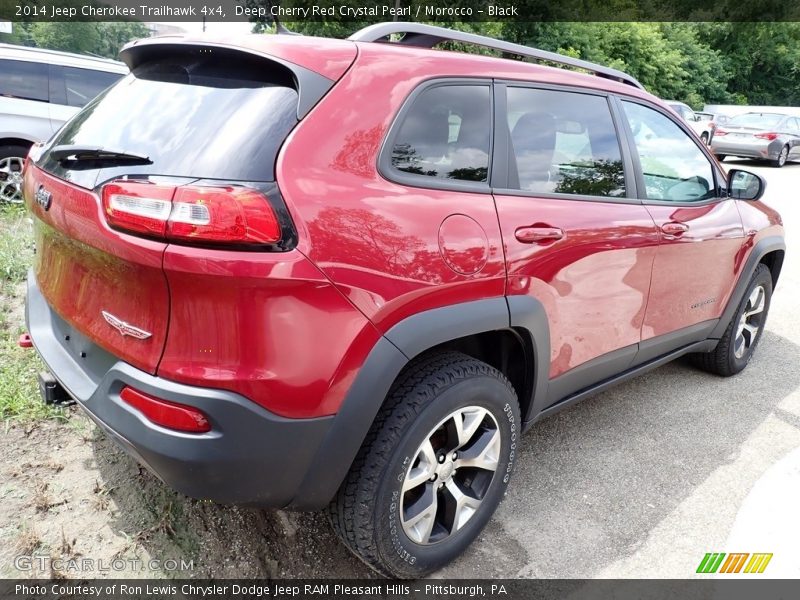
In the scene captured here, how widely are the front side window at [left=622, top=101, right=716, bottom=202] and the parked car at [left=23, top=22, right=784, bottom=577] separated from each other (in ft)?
1.33

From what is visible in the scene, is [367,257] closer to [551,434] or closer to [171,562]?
[171,562]

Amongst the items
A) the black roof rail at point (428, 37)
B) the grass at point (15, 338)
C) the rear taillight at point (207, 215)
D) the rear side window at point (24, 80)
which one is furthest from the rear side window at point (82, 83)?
the rear taillight at point (207, 215)

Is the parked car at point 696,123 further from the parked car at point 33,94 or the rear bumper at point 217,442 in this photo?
the rear bumper at point 217,442

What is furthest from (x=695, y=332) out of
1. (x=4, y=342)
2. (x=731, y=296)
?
(x=4, y=342)

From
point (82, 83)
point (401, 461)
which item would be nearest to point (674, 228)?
point (401, 461)

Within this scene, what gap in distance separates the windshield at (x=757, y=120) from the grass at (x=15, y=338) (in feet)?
56.7

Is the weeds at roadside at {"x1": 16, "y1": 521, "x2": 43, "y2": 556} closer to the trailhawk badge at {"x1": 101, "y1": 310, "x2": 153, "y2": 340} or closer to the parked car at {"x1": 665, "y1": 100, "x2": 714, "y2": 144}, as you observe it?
the trailhawk badge at {"x1": 101, "y1": 310, "x2": 153, "y2": 340}

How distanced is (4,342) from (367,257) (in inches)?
110

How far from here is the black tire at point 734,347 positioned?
12.7 feet

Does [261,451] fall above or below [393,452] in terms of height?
above

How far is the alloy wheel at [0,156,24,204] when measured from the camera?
6227 millimetres

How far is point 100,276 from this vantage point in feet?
5.97

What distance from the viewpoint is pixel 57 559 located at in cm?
208

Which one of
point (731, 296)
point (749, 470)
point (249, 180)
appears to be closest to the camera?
→ point (249, 180)
